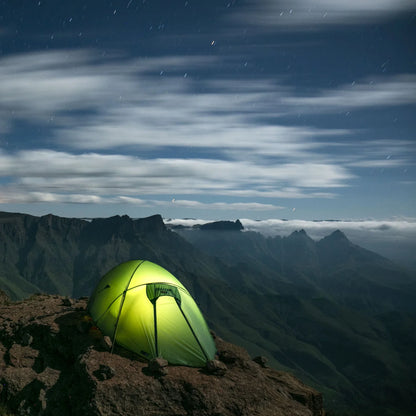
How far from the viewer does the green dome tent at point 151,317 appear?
15828 mm

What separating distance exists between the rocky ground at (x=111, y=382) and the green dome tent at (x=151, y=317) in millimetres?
609

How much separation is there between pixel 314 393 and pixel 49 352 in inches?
508

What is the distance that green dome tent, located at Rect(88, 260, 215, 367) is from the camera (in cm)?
1583

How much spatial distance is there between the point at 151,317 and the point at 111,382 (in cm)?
372

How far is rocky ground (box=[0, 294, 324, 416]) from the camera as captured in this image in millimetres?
12820

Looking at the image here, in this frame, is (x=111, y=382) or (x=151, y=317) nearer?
(x=111, y=382)

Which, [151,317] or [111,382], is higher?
[151,317]

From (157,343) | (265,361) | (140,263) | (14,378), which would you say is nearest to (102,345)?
(157,343)

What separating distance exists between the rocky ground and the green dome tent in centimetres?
61

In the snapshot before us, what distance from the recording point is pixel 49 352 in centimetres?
1623

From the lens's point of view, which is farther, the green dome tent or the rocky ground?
the green dome tent

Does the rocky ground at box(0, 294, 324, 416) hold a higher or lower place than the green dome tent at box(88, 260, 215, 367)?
lower

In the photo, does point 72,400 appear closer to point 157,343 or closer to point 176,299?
point 157,343

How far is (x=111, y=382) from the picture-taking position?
13195 mm
